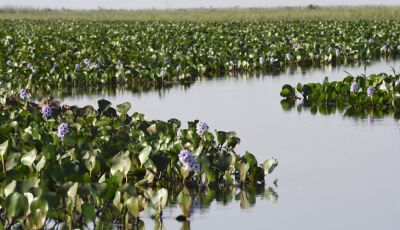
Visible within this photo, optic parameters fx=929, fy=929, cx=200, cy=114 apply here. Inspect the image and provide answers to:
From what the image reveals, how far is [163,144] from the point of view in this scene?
8.95 m

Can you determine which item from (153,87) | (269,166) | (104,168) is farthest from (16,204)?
(153,87)

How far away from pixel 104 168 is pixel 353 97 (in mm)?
7282

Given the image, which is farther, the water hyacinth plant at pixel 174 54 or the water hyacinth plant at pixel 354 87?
the water hyacinth plant at pixel 174 54

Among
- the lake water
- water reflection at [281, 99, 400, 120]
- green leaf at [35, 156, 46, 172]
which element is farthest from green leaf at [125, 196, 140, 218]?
water reflection at [281, 99, 400, 120]

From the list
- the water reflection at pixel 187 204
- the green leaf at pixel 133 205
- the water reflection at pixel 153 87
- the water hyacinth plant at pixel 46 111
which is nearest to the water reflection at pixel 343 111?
the water reflection at pixel 153 87

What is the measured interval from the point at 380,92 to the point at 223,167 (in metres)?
6.16

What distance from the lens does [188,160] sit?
28.0ft

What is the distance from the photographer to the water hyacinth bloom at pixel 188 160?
8.50 metres

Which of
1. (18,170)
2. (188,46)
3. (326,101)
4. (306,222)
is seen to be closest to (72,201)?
(18,170)

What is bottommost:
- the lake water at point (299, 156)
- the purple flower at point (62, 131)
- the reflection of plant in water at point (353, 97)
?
the lake water at point (299, 156)

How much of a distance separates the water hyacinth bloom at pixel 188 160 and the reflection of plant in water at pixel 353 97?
18.5 feet

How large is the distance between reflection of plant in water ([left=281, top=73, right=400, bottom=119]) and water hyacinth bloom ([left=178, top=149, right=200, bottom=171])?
222 inches

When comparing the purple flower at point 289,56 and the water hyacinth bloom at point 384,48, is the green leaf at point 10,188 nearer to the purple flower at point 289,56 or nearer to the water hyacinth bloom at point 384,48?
the purple flower at point 289,56

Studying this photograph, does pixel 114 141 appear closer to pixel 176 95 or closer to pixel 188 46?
pixel 176 95
